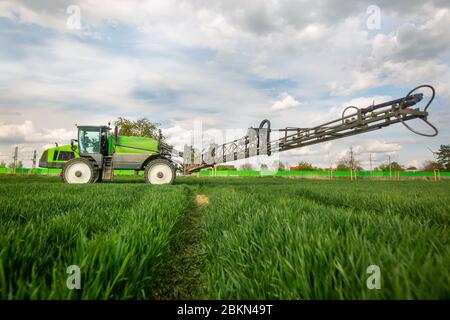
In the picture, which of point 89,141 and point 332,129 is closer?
point 332,129

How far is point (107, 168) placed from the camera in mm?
9977

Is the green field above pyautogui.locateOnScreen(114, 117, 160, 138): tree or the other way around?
the other way around

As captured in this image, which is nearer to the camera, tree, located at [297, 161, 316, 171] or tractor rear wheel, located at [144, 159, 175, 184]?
tractor rear wheel, located at [144, 159, 175, 184]

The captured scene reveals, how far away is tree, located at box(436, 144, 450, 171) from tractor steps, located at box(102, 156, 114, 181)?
76.3 meters

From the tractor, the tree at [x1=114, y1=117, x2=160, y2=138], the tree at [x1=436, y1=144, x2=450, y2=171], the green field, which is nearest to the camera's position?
the green field

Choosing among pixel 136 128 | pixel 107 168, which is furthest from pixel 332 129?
pixel 136 128

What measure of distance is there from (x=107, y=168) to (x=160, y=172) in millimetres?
2524

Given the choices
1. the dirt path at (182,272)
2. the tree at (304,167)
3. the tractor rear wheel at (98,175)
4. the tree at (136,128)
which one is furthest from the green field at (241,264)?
the tree at (304,167)

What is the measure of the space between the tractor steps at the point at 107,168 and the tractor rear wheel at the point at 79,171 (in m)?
Result: 0.48

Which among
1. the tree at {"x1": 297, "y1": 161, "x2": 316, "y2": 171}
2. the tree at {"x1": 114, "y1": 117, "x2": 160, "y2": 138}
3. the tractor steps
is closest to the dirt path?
the tractor steps

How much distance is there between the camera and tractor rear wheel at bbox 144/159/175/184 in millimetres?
10047

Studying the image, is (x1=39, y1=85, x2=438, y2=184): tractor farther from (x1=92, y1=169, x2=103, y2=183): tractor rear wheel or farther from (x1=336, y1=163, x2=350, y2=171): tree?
(x1=336, y1=163, x2=350, y2=171): tree

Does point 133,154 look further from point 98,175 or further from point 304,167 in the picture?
point 304,167
